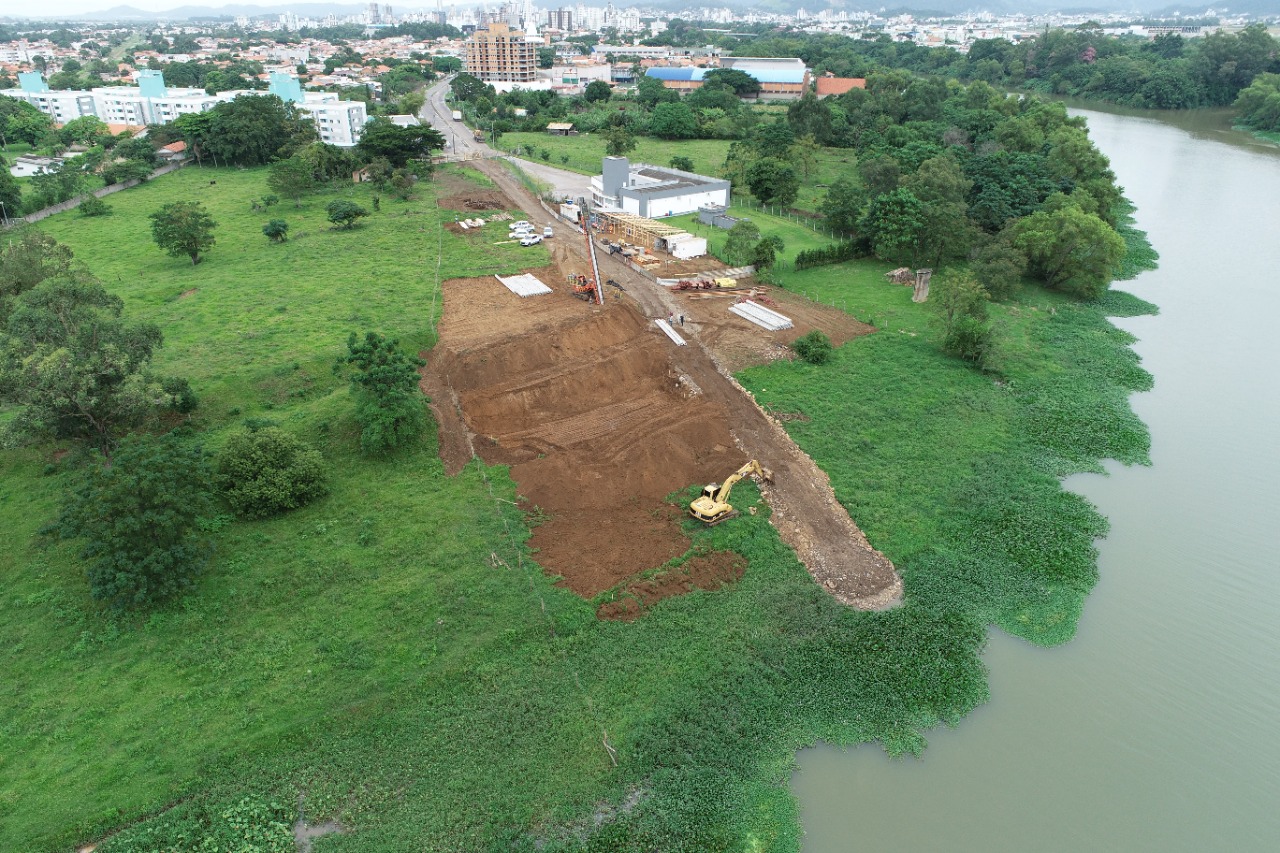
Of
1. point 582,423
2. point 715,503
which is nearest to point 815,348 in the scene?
point 582,423

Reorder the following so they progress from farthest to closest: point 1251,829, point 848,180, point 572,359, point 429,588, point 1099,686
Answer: point 848,180 < point 572,359 < point 429,588 < point 1099,686 < point 1251,829

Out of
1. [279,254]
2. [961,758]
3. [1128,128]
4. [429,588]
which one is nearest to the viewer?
[961,758]

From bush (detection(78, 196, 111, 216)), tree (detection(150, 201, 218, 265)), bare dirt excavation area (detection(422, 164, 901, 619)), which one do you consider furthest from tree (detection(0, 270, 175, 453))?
bush (detection(78, 196, 111, 216))

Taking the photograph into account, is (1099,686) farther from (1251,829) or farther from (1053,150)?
(1053,150)

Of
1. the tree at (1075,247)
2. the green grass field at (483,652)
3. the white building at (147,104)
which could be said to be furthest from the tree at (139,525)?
the white building at (147,104)

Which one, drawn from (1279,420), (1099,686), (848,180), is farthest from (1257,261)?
(1099,686)

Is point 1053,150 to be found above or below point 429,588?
above

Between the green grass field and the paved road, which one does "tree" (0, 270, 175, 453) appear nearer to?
the green grass field
